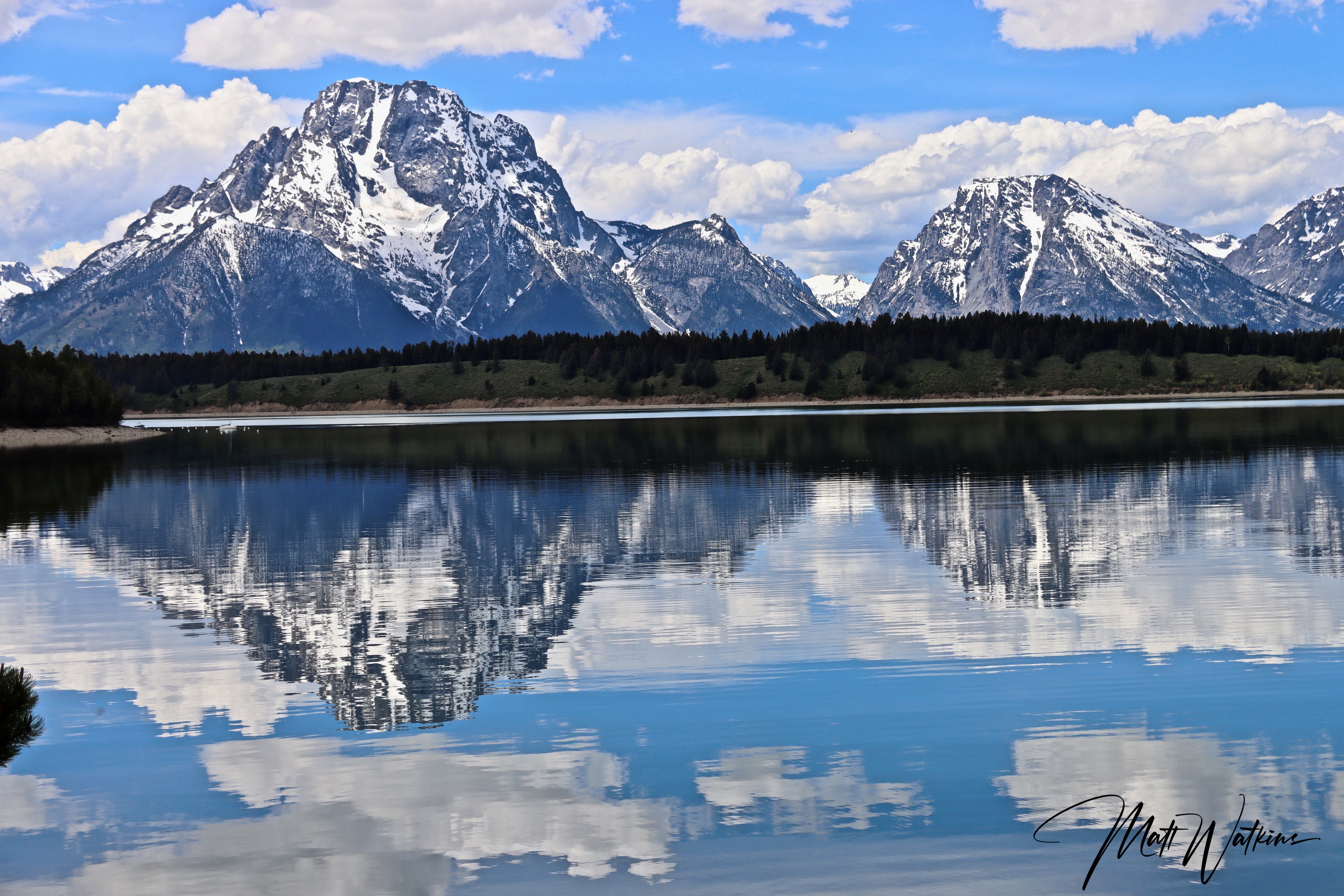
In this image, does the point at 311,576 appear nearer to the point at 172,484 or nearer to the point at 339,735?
the point at 339,735

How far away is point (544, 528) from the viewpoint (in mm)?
55062

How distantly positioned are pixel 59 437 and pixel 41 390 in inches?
293

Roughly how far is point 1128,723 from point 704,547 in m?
27.3

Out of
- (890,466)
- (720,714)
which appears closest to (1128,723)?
(720,714)

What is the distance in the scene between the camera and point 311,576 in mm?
42062

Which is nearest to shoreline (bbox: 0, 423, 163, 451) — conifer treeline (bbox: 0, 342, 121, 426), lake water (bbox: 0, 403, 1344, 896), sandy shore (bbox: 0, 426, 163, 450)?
sandy shore (bbox: 0, 426, 163, 450)

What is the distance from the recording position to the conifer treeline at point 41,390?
589 ft
